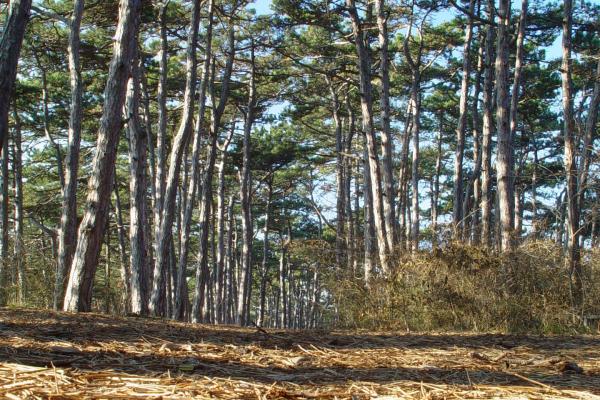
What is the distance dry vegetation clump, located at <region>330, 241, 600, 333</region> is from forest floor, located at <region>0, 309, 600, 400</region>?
1.69 meters

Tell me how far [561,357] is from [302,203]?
26.9 meters

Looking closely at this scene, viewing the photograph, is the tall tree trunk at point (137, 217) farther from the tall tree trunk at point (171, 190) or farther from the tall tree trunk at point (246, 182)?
the tall tree trunk at point (246, 182)

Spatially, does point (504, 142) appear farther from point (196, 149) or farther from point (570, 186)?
point (196, 149)

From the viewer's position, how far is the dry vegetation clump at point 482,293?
6879mm

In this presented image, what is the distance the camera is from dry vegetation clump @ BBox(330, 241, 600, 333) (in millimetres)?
6879

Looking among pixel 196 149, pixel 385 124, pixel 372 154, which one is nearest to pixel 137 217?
pixel 372 154

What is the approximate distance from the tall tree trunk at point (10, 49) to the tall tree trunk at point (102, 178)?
1.69 meters

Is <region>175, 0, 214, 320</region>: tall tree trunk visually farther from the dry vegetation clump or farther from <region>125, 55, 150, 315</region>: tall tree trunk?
the dry vegetation clump

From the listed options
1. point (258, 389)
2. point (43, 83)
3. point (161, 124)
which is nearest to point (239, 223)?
point (43, 83)

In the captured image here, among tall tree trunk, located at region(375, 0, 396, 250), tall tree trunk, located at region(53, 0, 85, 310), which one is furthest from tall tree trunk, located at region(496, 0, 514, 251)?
tall tree trunk, located at region(53, 0, 85, 310)

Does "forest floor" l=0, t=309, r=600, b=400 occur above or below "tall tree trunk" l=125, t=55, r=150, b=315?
below

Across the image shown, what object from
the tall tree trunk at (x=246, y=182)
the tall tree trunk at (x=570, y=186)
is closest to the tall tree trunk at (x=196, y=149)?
the tall tree trunk at (x=246, y=182)

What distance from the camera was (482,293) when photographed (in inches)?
278

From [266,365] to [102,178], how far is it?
4.03 m
